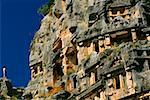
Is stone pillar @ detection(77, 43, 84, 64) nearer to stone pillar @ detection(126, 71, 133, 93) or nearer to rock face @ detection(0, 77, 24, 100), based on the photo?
stone pillar @ detection(126, 71, 133, 93)

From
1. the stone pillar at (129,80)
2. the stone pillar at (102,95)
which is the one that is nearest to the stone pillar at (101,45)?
the stone pillar at (102,95)

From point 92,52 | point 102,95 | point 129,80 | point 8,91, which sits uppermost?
point 8,91

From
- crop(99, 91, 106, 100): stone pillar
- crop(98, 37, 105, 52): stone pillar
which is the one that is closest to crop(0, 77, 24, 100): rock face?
crop(98, 37, 105, 52): stone pillar

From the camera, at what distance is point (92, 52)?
168 feet

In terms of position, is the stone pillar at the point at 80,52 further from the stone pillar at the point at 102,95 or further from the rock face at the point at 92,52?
the stone pillar at the point at 102,95

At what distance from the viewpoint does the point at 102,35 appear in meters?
51.5

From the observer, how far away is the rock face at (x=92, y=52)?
1804 inches

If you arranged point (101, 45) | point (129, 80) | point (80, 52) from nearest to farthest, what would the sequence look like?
point (129, 80), point (101, 45), point (80, 52)

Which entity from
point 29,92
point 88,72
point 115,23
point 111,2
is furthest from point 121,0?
point 29,92

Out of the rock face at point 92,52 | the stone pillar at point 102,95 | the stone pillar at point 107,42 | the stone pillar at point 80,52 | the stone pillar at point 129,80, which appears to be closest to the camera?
the stone pillar at point 129,80

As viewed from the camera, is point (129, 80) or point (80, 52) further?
point (80, 52)

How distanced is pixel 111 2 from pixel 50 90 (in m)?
12.1

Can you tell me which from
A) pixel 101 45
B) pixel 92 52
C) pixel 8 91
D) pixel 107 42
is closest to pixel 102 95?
pixel 92 52

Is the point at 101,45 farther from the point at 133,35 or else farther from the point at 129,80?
the point at 129,80
